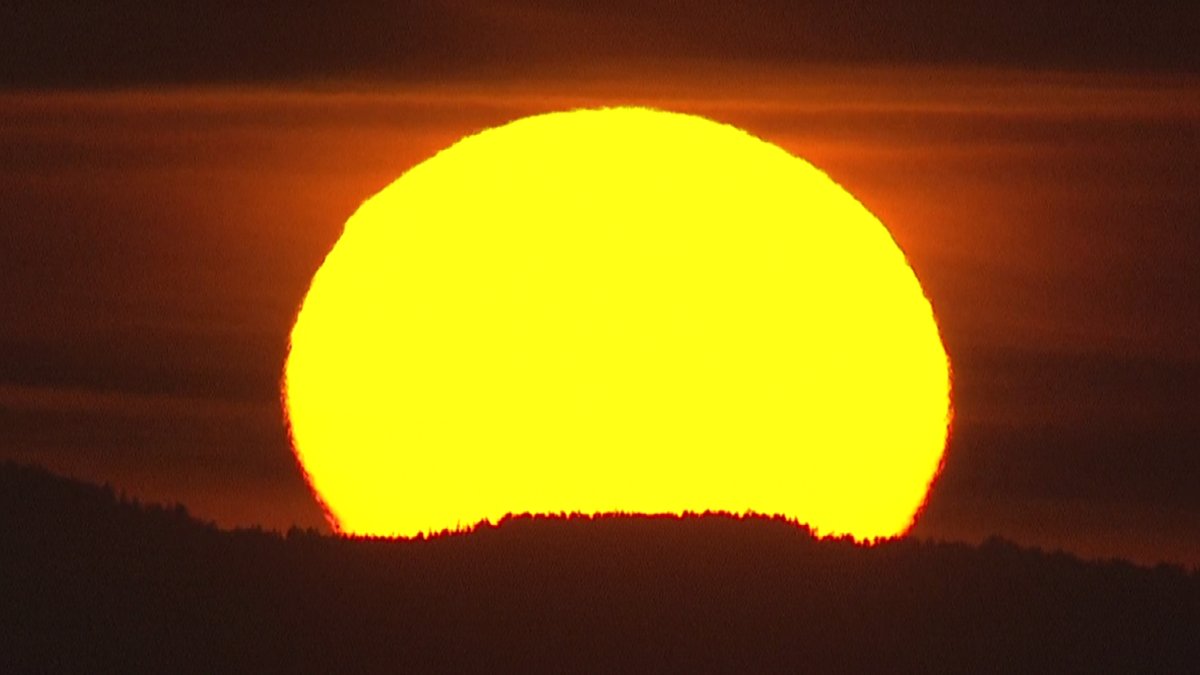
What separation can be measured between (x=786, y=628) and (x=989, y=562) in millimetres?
2280

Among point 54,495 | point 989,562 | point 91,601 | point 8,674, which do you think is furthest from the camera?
point 54,495

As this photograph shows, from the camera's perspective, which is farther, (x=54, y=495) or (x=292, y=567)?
(x=54, y=495)

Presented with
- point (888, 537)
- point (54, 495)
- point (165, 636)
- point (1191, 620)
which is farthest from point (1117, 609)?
point (54, 495)

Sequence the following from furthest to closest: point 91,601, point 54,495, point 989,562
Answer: point 54,495 → point 989,562 → point 91,601

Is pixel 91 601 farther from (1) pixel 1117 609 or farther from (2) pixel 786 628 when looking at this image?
(1) pixel 1117 609

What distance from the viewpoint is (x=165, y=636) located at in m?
15.6

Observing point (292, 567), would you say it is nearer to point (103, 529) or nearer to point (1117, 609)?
point (103, 529)

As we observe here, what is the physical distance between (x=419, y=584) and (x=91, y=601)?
1.92 meters

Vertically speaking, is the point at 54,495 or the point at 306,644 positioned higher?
the point at 54,495

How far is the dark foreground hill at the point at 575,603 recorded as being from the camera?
1522 cm

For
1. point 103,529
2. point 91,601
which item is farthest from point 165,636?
point 103,529

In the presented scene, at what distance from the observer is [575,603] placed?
15.8 m

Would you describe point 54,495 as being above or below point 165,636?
above

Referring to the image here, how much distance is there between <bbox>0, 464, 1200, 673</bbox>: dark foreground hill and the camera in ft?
49.9
